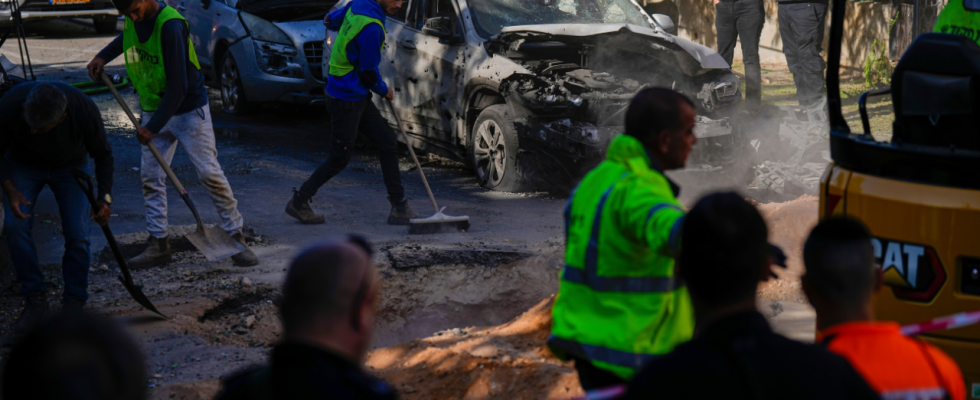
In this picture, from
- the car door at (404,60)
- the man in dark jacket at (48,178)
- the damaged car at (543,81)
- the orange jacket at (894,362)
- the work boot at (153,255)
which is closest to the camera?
the orange jacket at (894,362)

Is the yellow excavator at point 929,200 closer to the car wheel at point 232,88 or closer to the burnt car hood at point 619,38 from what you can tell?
the burnt car hood at point 619,38

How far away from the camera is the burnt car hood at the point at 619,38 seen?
7.51 meters

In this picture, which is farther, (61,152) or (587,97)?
(587,97)

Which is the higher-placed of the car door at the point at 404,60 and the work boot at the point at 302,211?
the car door at the point at 404,60

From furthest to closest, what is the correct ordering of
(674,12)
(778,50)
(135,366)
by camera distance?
1. (674,12)
2. (778,50)
3. (135,366)

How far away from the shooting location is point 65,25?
1708 cm

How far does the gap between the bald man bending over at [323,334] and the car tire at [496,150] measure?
5.99m

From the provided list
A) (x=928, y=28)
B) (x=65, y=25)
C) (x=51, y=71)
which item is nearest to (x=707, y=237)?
(x=928, y=28)

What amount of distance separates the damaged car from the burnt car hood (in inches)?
0.4

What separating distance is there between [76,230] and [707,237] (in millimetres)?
4218

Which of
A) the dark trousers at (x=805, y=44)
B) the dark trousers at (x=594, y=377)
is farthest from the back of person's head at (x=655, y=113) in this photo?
the dark trousers at (x=805, y=44)

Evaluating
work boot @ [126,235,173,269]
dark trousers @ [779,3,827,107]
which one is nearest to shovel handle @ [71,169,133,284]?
work boot @ [126,235,173,269]

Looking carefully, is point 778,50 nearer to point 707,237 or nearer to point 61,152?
point 61,152

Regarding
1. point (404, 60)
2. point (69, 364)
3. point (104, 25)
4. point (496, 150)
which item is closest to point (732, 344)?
point (69, 364)
